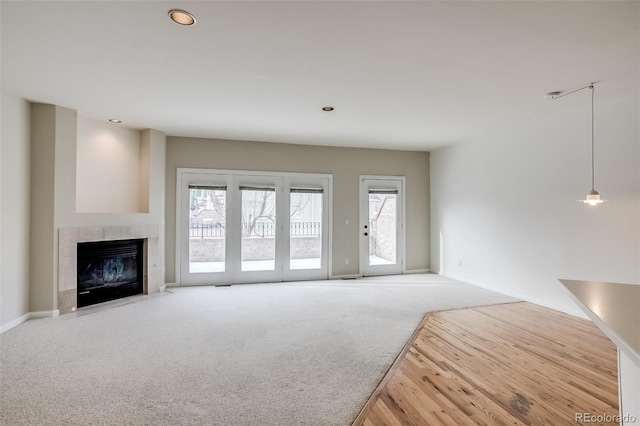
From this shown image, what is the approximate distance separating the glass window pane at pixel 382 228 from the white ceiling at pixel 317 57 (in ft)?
8.23

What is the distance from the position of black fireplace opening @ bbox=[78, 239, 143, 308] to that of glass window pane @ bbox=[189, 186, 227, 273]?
0.86m

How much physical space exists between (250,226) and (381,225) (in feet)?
9.05

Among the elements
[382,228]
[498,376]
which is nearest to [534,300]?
[498,376]

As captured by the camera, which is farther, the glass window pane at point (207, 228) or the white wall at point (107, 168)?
the glass window pane at point (207, 228)

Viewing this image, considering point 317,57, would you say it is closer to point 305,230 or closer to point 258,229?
point 258,229

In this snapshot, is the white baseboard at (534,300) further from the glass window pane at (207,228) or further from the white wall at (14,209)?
the white wall at (14,209)

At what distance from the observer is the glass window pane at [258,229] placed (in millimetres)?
5906

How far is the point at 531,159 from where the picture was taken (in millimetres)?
4645

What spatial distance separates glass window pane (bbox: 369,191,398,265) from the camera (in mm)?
6707

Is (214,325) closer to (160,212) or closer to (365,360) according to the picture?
(365,360)

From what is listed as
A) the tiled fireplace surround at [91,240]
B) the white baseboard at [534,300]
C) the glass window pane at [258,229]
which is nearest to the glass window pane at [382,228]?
the white baseboard at [534,300]

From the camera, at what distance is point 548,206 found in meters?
4.39

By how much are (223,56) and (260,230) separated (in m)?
3.65

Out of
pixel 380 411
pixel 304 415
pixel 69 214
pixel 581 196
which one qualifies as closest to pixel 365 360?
pixel 380 411
